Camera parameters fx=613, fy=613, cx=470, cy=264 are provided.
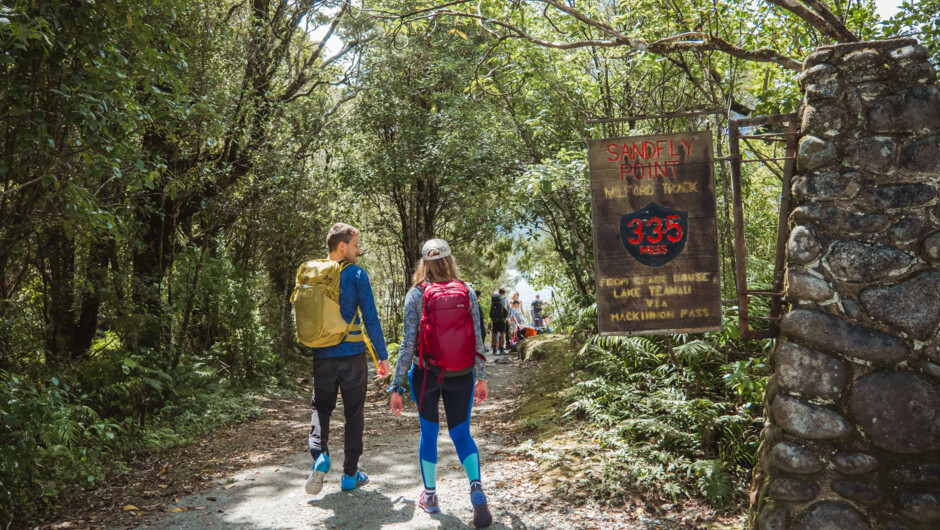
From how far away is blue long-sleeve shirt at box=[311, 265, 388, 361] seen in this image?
5047 mm

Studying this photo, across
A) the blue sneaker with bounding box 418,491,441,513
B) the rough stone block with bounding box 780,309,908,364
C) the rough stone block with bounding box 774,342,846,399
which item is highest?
the rough stone block with bounding box 780,309,908,364

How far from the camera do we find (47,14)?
15.3 feet

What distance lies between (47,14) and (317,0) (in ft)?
32.3

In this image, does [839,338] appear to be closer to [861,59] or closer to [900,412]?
[900,412]

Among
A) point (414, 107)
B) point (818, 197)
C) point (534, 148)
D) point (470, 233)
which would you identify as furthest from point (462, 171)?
point (818, 197)

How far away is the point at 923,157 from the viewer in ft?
12.0

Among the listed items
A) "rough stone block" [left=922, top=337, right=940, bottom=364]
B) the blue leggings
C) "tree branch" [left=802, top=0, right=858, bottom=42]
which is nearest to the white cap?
the blue leggings

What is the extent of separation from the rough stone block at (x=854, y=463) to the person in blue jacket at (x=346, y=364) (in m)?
3.19

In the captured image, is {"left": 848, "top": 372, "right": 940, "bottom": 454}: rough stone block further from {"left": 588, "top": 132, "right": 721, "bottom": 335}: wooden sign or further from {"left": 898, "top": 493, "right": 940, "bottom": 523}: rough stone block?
Answer: {"left": 588, "top": 132, "right": 721, "bottom": 335}: wooden sign

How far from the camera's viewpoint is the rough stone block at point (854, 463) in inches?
142

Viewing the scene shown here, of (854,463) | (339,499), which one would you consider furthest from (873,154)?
(339,499)

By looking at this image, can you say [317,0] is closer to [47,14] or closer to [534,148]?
[534,148]

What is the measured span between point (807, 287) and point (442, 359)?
7.97 feet

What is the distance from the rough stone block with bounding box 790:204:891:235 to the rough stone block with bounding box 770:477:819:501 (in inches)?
61.2
